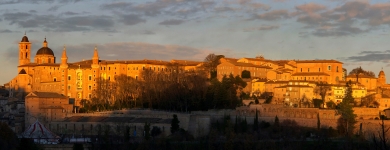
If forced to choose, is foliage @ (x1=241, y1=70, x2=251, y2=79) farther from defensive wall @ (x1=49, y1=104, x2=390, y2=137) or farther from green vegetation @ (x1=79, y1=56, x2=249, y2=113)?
defensive wall @ (x1=49, y1=104, x2=390, y2=137)

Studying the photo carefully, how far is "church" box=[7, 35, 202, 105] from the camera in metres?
58.7

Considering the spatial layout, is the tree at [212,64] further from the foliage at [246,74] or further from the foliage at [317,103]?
Result: the foliage at [317,103]

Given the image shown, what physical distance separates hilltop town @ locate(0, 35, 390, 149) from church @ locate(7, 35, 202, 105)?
0.08 meters

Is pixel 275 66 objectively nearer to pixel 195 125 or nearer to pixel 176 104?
pixel 176 104

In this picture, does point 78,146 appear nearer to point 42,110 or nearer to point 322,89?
point 42,110

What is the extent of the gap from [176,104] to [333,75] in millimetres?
13507

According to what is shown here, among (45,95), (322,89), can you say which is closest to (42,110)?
(45,95)

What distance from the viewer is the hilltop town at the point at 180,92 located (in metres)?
46.8

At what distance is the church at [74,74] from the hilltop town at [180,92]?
0.25 ft

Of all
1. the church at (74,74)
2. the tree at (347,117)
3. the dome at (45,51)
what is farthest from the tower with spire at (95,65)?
the tree at (347,117)

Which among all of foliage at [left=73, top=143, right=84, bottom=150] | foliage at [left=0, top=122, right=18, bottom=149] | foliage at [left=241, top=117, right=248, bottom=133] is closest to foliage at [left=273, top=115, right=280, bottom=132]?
foliage at [left=241, top=117, right=248, bottom=133]

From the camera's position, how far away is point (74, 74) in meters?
59.2

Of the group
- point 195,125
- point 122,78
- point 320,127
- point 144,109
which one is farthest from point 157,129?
point 122,78

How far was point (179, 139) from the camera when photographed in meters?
41.5
